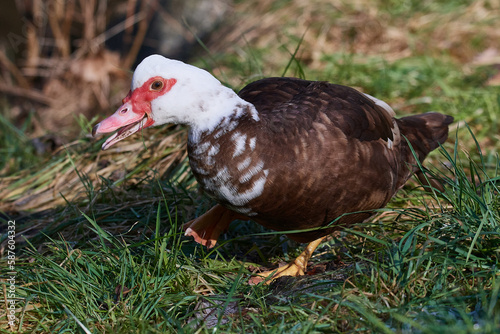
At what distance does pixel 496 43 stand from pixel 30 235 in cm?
450

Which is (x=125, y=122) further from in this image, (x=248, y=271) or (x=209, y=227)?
(x=248, y=271)

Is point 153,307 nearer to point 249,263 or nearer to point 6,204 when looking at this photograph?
point 249,263

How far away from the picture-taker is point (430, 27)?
5.42 m

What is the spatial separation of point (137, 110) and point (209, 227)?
70 cm

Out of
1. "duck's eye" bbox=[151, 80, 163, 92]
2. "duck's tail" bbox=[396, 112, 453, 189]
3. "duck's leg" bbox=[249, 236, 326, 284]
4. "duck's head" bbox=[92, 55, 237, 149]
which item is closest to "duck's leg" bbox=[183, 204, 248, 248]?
A: "duck's leg" bbox=[249, 236, 326, 284]

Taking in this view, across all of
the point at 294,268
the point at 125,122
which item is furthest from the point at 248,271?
the point at 125,122

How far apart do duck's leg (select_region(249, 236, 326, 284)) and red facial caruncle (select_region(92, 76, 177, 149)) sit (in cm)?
89

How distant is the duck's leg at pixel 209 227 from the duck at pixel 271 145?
0.30 m

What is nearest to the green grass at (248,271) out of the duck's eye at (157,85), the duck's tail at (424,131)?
the duck's tail at (424,131)

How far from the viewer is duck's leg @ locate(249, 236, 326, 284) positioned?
8.69 ft

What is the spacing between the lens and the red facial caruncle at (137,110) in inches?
92.0

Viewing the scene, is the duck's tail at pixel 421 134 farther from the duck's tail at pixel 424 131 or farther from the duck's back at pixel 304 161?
the duck's back at pixel 304 161

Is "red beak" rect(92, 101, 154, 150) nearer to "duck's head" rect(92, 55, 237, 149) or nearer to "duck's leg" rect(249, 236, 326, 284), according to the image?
"duck's head" rect(92, 55, 237, 149)

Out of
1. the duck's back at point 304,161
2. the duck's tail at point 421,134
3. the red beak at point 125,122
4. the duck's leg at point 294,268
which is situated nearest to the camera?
the duck's back at point 304,161
